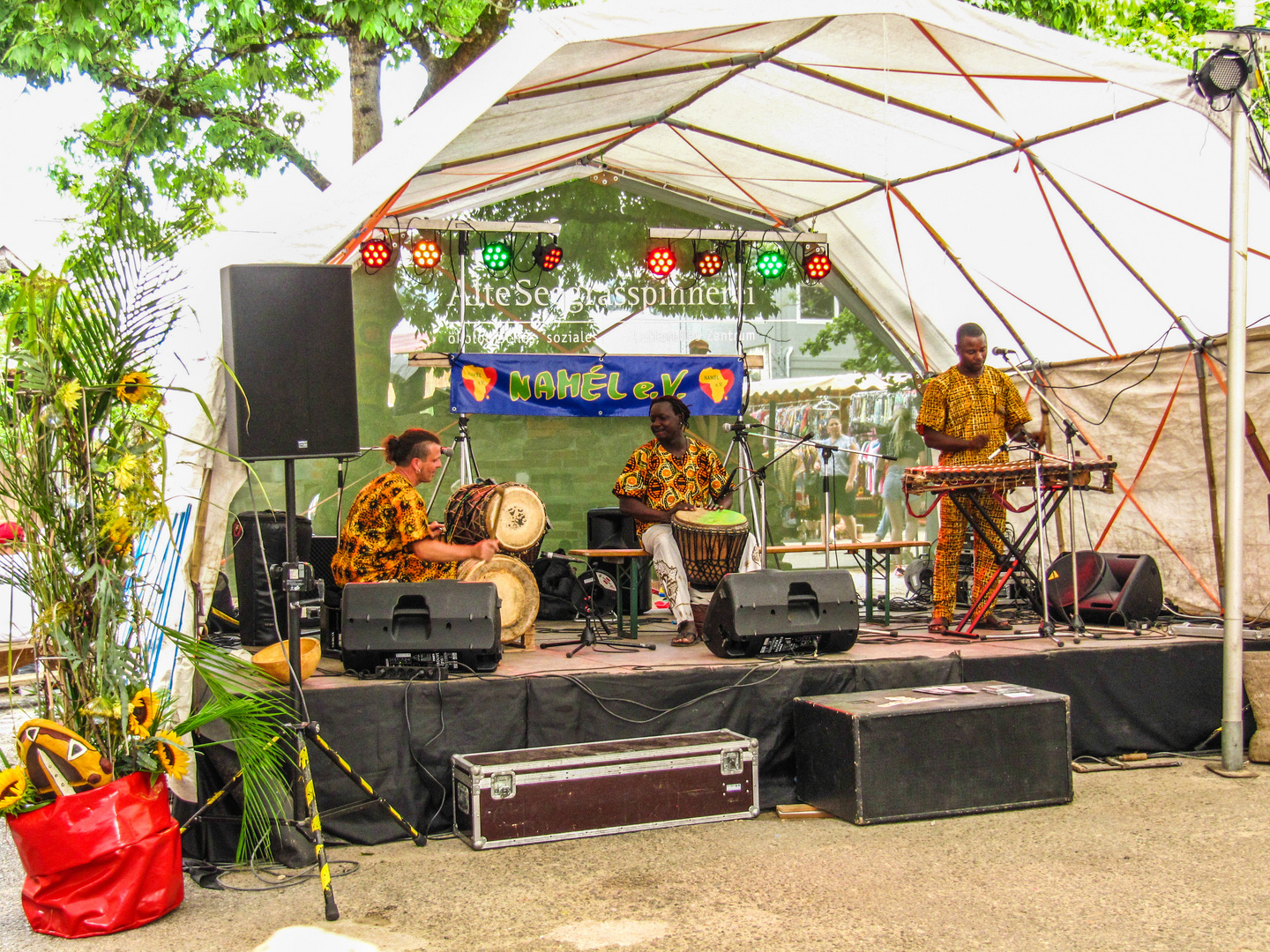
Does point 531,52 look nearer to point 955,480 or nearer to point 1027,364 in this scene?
point 955,480

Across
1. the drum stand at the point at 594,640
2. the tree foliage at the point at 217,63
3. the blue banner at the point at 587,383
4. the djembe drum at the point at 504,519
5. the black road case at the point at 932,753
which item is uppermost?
the tree foliage at the point at 217,63

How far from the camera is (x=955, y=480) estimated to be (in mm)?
5242

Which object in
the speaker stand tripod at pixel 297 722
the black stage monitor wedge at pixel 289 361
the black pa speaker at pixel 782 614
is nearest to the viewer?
the speaker stand tripod at pixel 297 722

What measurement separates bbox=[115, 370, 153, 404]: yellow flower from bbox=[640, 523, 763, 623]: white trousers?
9.50 feet

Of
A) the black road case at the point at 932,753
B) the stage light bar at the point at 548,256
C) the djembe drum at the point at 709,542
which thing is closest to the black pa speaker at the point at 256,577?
the djembe drum at the point at 709,542

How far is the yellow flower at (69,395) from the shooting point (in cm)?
317

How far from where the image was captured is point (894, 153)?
670 centimetres

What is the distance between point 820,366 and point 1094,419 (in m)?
2.05

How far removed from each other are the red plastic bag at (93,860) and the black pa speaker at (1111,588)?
4.81 metres

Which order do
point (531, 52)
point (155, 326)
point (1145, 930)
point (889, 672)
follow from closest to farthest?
point (1145, 930), point (155, 326), point (531, 52), point (889, 672)

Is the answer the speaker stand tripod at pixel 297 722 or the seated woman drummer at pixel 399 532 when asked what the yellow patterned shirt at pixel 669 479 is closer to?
the seated woman drummer at pixel 399 532

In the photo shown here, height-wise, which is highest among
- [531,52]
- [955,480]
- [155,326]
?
[531,52]

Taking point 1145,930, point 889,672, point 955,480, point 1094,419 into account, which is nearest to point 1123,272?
point 1094,419

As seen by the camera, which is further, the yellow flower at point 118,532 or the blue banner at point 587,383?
the blue banner at point 587,383
